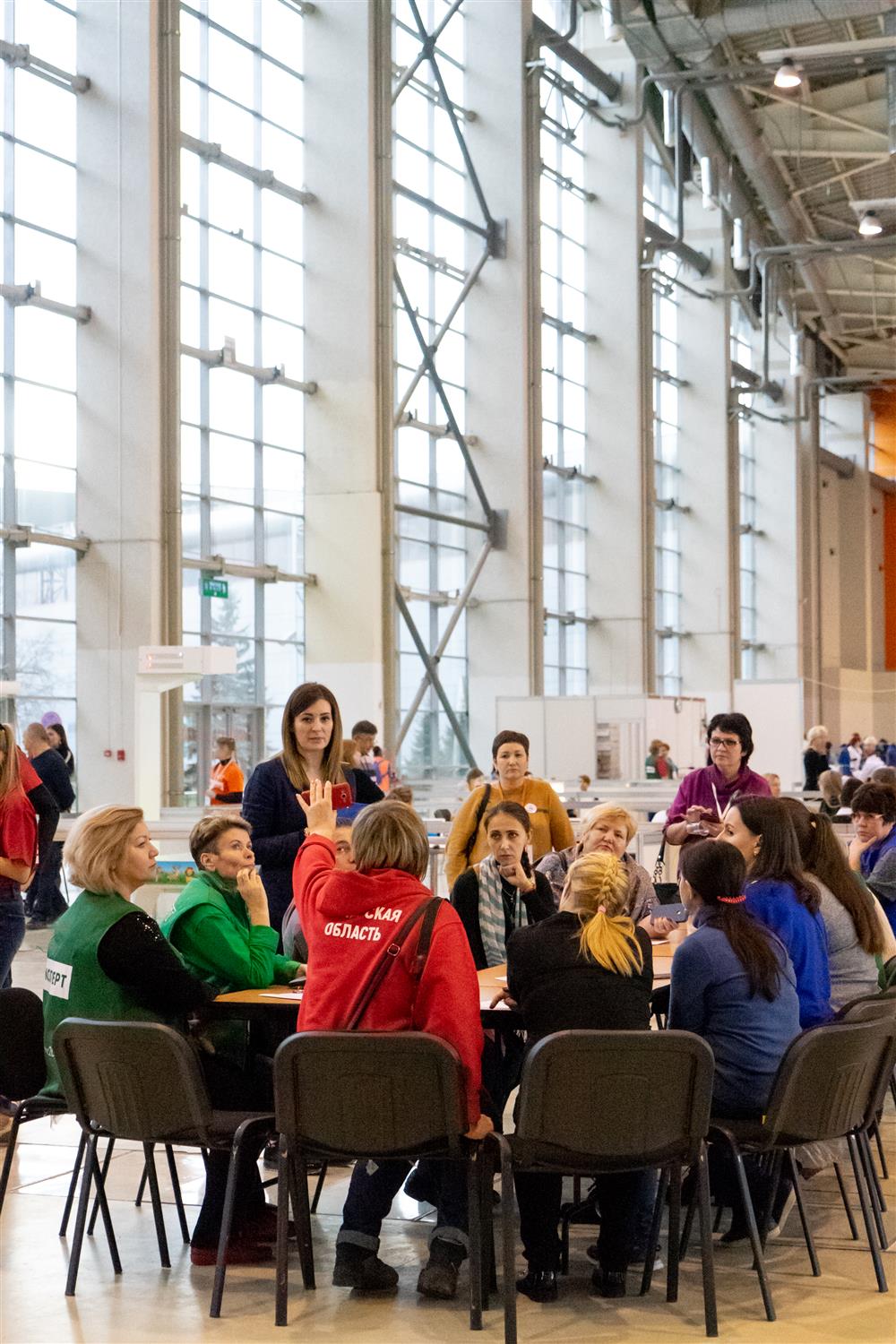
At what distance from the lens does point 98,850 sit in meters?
4.33

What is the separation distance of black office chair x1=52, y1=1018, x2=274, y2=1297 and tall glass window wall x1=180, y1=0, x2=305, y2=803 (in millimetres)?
13321

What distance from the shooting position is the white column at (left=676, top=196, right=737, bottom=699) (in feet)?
98.1

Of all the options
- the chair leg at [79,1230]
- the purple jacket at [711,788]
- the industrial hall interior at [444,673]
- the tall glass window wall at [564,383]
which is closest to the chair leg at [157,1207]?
the industrial hall interior at [444,673]

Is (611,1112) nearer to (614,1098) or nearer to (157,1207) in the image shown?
(614,1098)

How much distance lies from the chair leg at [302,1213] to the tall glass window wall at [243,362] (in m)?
13.3

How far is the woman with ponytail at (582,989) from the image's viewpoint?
4074 millimetres

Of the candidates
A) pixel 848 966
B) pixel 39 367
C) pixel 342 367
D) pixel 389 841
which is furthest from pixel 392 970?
pixel 342 367

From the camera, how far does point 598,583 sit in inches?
1041

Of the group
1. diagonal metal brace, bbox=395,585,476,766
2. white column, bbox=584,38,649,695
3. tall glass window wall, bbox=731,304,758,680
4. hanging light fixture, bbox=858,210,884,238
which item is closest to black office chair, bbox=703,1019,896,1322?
diagonal metal brace, bbox=395,585,476,766

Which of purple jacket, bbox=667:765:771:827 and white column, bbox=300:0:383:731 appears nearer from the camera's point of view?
purple jacket, bbox=667:765:771:827

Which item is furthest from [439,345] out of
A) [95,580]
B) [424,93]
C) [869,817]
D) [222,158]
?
[869,817]

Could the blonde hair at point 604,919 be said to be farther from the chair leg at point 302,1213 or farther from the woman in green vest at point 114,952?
the woman in green vest at point 114,952

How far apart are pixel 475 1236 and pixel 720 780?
3.19 meters

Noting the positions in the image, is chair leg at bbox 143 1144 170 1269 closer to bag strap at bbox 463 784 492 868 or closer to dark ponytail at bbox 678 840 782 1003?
dark ponytail at bbox 678 840 782 1003
